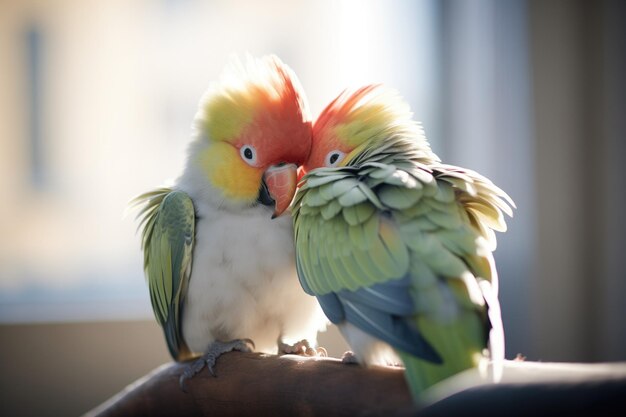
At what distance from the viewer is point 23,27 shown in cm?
290

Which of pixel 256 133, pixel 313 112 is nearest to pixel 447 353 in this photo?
pixel 256 133

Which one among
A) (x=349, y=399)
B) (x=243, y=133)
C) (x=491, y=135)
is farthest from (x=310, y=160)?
(x=491, y=135)

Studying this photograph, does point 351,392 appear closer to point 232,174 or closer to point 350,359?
point 350,359

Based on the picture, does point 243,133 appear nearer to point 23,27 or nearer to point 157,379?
point 157,379

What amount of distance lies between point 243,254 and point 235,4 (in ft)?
6.78

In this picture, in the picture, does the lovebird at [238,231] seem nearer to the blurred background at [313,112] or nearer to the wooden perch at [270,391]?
the wooden perch at [270,391]

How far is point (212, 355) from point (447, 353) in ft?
1.72

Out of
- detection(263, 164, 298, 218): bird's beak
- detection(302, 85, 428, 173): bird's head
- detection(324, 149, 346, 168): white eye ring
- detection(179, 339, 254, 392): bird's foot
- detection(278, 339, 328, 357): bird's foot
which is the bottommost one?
detection(278, 339, 328, 357): bird's foot

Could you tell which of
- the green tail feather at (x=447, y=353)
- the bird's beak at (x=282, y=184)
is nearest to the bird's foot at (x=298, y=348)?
the bird's beak at (x=282, y=184)

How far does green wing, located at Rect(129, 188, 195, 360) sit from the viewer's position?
4.27ft

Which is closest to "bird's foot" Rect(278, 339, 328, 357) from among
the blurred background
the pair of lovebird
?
the pair of lovebird

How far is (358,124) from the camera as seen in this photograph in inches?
49.8

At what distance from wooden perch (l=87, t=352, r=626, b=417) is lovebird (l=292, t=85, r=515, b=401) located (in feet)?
0.14

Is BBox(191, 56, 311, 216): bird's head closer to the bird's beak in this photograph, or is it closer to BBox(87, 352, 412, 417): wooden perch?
the bird's beak
